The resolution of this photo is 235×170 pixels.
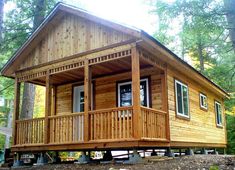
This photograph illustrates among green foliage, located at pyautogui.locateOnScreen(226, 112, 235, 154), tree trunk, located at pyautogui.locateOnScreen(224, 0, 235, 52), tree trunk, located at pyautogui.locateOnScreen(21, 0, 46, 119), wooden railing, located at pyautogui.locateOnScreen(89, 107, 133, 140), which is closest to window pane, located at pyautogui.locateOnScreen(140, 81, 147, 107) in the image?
wooden railing, located at pyautogui.locateOnScreen(89, 107, 133, 140)

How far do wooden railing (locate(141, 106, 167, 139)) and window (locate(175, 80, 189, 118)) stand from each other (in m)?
1.78

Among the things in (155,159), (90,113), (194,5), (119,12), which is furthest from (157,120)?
(119,12)

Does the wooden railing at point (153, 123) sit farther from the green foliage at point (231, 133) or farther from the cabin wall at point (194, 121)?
the green foliage at point (231, 133)

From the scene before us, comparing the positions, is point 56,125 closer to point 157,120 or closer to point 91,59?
point 91,59

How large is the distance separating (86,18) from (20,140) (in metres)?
5.77

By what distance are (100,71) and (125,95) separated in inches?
61.2

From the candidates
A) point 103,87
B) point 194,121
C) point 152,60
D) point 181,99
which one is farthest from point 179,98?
point 103,87

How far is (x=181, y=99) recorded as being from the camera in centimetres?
1366

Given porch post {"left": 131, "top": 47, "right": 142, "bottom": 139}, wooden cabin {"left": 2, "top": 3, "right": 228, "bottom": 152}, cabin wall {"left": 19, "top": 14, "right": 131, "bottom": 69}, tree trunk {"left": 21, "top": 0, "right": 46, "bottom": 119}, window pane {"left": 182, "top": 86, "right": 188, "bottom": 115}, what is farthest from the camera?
tree trunk {"left": 21, "top": 0, "right": 46, "bottom": 119}

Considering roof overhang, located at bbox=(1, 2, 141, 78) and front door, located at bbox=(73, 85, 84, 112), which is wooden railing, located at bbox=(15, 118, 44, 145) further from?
front door, located at bbox=(73, 85, 84, 112)

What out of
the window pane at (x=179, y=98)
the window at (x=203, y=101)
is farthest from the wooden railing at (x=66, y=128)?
the window at (x=203, y=101)

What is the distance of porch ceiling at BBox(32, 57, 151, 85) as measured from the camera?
1223cm

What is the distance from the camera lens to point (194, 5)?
11398mm

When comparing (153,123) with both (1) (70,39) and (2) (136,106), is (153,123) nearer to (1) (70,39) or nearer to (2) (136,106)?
(2) (136,106)
